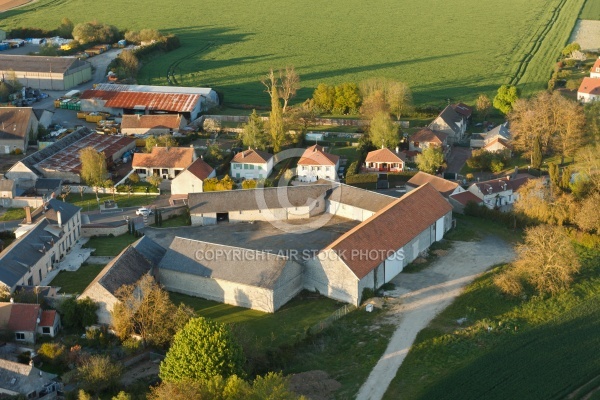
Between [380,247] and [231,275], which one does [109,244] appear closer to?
[231,275]

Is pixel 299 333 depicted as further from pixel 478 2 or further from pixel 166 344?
pixel 478 2

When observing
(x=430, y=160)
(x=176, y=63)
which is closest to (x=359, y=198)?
(x=430, y=160)

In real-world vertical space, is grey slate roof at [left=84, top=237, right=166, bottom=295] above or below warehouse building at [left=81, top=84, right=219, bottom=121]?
below

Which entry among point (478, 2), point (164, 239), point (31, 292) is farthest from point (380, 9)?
point (31, 292)

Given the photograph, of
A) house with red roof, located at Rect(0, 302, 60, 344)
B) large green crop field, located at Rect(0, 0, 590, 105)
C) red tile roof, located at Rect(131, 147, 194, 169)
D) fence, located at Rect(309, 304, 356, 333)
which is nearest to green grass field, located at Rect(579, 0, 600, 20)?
large green crop field, located at Rect(0, 0, 590, 105)

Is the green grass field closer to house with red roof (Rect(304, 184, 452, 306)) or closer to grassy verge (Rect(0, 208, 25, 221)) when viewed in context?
house with red roof (Rect(304, 184, 452, 306))
